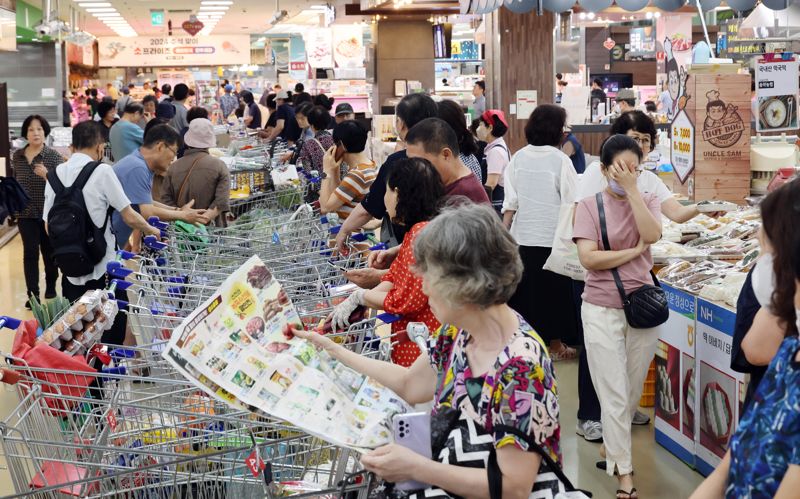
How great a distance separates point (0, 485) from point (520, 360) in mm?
3616

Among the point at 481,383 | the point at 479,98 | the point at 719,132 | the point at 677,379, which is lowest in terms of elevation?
the point at 677,379

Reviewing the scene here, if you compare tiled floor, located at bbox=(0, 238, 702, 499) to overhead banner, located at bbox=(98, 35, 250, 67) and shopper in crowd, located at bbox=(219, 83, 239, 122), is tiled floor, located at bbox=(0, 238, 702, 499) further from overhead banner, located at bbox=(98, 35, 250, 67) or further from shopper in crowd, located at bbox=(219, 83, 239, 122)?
overhead banner, located at bbox=(98, 35, 250, 67)

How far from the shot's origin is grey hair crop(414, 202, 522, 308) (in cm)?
211

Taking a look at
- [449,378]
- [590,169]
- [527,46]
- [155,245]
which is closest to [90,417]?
[449,378]

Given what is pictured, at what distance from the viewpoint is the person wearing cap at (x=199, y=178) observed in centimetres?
682

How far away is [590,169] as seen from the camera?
491 centimetres

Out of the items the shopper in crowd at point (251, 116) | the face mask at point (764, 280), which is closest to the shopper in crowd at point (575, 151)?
the face mask at point (764, 280)

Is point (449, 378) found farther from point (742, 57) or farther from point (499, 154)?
point (742, 57)

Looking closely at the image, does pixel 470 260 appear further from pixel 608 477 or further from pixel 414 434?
pixel 608 477

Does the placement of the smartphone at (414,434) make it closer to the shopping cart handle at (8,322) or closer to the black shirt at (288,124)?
the shopping cart handle at (8,322)

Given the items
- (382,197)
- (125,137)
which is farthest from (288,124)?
(382,197)

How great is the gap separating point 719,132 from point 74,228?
13.9 feet

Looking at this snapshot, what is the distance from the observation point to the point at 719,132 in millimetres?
6602

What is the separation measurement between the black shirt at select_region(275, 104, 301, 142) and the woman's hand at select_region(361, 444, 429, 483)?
1167 cm
